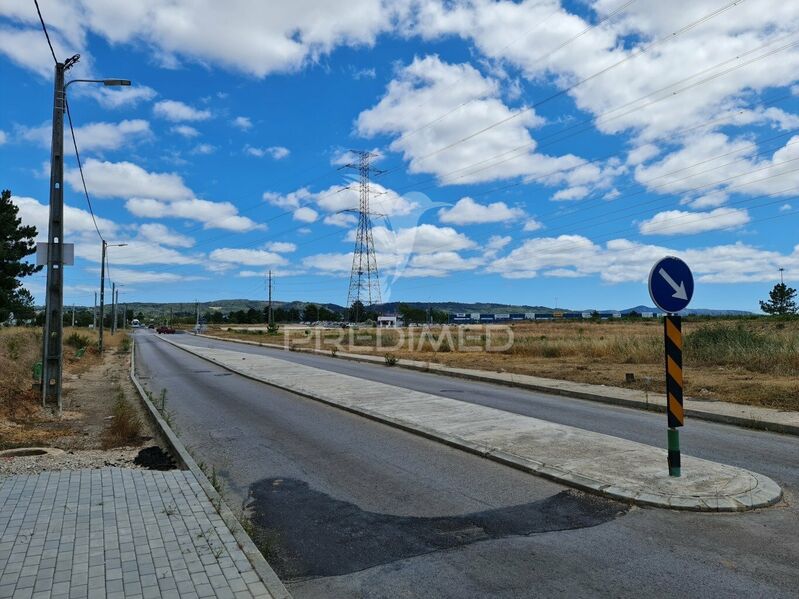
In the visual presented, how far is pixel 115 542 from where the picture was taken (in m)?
4.73

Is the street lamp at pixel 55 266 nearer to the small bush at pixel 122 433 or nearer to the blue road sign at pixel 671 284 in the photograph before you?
the small bush at pixel 122 433

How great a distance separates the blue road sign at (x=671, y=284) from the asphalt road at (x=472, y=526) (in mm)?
2331

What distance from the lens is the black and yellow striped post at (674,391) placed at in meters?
6.67

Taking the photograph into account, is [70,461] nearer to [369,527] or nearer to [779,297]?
[369,527]

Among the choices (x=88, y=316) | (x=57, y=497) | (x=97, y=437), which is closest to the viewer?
(x=57, y=497)

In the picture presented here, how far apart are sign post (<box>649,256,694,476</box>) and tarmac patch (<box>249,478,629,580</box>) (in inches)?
51.3

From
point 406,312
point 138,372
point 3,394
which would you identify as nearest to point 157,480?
point 3,394

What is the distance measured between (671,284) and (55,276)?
38.4 ft

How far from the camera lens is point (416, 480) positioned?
274 inches

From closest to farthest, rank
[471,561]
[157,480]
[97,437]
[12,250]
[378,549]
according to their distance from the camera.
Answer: [471,561] < [378,549] < [157,480] < [97,437] < [12,250]

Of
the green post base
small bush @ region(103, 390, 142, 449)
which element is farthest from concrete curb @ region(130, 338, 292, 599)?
the green post base

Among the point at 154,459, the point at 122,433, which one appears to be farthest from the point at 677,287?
the point at 122,433

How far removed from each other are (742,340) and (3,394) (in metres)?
24.4

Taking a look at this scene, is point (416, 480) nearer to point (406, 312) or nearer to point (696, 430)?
point (696, 430)
